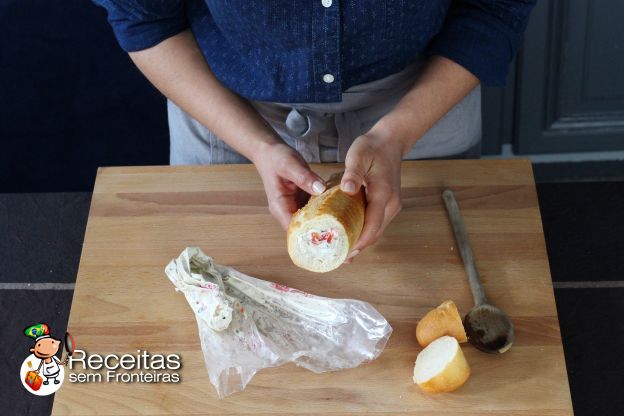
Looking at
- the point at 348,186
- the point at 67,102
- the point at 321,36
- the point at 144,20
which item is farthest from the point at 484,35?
the point at 67,102

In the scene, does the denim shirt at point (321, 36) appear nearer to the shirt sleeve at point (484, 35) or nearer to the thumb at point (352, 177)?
the shirt sleeve at point (484, 35)

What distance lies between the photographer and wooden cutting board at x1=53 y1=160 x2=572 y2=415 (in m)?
0.89

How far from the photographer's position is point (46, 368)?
102cm

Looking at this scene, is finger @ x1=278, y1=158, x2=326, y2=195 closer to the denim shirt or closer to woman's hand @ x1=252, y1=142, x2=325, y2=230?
woman's hand @ x1=252, y1=142, x2=325, y2=230

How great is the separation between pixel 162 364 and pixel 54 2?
1018 mm

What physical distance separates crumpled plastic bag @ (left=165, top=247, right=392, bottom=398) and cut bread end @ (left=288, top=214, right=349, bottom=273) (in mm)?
47

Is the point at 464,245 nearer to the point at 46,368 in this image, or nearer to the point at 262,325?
the point at 262,325

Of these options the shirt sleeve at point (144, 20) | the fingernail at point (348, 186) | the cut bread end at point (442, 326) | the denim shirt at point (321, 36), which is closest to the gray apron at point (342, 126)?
the denim shirt at point (321, 36)

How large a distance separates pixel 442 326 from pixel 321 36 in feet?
1.31

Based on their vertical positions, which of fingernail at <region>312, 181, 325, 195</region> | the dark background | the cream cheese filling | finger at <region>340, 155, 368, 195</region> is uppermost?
finger at <region>340, 155, 368, 195</region>

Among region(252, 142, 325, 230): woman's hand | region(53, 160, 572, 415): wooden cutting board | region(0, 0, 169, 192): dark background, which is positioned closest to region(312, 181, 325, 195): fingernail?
region(252, 142, 325, 230): woman's hand

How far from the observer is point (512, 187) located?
112 cm

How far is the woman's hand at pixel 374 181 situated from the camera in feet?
3.17

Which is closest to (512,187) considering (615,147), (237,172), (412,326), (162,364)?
(412,326)
